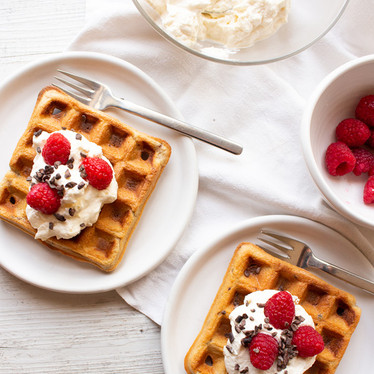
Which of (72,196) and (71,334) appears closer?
(72,196)

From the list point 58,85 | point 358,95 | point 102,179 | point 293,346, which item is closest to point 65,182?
point 102,179

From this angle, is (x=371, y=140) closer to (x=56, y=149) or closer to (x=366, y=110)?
(x=366, y=110)

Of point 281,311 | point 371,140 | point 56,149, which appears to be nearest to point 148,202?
point 56,149

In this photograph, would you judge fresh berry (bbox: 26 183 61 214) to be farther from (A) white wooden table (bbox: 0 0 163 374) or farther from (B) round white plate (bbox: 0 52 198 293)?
(A) white wooden table (bbox: 0 0 163 374)

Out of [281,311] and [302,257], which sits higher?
[302,257]

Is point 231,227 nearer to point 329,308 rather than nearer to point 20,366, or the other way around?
point 329,308

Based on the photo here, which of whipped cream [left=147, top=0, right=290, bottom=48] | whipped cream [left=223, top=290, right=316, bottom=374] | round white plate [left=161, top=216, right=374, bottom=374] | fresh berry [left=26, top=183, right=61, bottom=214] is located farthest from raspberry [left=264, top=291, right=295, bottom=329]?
whipped cream [left=147, top=0, right=290, bottom=48]

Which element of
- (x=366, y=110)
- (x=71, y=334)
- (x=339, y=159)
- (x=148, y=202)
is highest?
(x=366, y=110)
